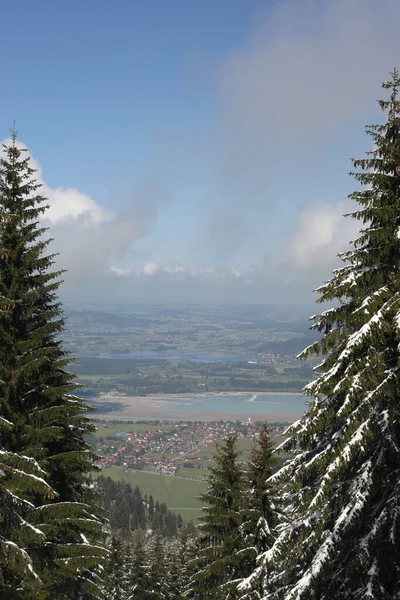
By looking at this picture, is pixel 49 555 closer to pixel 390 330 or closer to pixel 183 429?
pixel 390 330

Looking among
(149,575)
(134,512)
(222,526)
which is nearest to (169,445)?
(134,512)

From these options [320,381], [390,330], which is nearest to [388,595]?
[320,381]

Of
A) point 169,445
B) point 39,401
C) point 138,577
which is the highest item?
point 39,401

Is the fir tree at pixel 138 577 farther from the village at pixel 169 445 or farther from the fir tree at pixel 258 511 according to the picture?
the village at pixel 169 445

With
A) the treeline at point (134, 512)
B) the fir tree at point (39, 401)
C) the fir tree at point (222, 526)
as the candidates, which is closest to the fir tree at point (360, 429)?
the fir tree at point (39, 401)

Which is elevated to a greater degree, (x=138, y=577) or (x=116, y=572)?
(x=138, y=577)

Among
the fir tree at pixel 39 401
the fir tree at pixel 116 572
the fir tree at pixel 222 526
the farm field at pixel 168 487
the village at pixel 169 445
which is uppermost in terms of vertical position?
the fir tree at pixel 39 401

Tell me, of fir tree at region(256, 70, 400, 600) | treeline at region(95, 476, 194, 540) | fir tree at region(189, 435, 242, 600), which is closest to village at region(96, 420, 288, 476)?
treeline at region(95, 476, 194, 540)

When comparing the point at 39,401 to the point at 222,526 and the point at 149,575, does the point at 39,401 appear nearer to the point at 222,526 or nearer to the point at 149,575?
the point at 222,526
